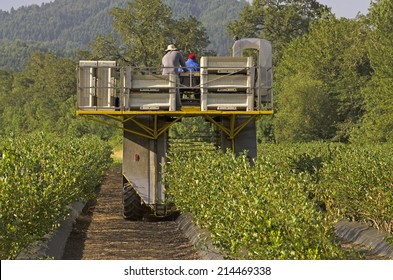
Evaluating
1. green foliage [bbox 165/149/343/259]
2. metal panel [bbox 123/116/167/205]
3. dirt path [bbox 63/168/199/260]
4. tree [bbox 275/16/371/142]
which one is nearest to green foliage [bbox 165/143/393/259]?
green foliage [bbox 165/149/343/259]

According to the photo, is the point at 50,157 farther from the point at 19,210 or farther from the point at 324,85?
the point at 324,85

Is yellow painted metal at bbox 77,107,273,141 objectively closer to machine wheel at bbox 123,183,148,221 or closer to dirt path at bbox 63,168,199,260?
machine wheel at bbox 123,183,148,221

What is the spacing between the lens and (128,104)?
22.4 metres

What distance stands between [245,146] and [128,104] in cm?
297

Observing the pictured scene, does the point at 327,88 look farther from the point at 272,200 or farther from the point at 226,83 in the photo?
the point at 272,200

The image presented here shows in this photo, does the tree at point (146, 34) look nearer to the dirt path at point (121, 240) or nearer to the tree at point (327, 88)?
the tree at point (327, 88)

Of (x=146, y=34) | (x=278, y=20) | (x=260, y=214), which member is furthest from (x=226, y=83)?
(x=278, y=20)

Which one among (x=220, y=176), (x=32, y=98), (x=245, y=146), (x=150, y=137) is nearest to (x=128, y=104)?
(x=150, y=137)

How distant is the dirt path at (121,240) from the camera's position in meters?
18.5

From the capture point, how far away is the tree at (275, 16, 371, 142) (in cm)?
7250

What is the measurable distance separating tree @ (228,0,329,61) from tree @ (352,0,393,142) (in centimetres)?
3124

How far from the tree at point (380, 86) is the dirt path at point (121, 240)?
3988cm

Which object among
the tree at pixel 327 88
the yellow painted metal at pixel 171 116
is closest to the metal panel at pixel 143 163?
the yellow painted metal at pixel 171 116

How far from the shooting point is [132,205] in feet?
79.3
